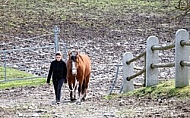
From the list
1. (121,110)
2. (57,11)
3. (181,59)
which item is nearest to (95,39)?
(57,11)

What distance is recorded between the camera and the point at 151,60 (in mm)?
12523

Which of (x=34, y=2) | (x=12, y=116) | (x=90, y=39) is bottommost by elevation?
(x=12, y=116)

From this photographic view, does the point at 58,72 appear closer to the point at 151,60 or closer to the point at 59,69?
the point at 59,69

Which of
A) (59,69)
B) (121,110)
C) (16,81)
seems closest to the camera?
(121,110)

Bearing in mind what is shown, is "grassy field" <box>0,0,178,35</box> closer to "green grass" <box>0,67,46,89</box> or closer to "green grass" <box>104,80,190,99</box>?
"green grass" <box>0,67,46,89</box>

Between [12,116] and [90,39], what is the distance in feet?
57.8

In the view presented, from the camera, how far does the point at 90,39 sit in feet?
88.8

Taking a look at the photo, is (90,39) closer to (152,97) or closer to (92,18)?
(92,18)

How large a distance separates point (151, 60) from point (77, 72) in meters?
2.13

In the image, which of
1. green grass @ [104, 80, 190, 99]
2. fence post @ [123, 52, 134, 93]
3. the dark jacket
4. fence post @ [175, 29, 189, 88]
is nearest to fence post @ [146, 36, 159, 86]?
green grass @ [104, 80, 190, 99]

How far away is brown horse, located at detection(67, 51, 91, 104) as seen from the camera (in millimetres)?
13688

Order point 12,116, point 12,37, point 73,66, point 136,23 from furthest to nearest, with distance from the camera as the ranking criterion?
point 136,23 < point 12,37 < point 73,66 < point 12,116

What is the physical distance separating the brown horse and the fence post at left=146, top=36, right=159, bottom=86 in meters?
1.76

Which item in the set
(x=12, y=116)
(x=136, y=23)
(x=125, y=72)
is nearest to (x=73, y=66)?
(x=125, y=72)
